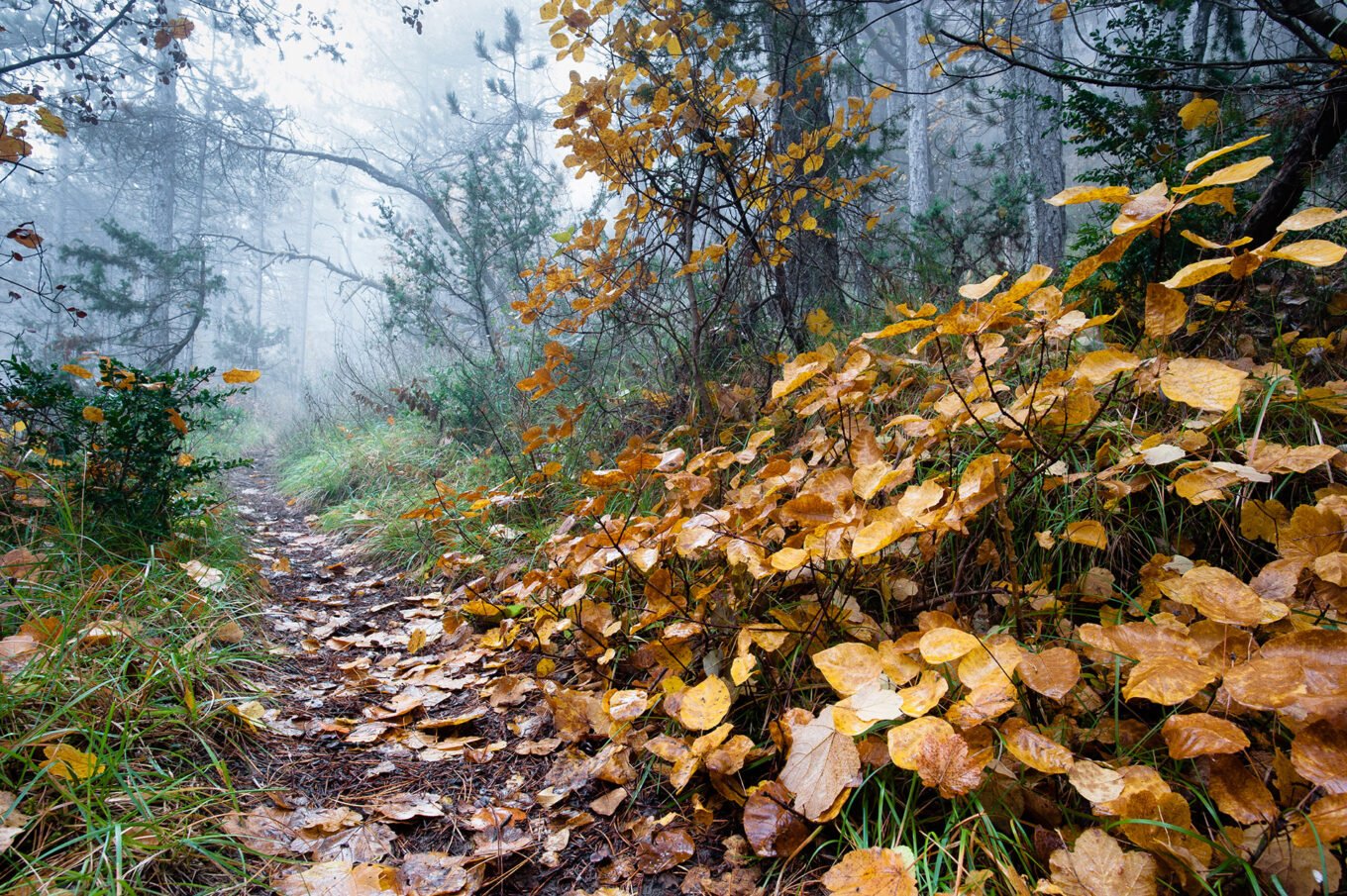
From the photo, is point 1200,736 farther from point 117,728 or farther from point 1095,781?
point 117,728

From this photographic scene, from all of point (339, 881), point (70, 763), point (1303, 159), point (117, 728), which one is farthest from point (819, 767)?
point (1303, 159)

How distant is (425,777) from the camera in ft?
4.04

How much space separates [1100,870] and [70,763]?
142cm

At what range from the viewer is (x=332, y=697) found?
1.55 meters

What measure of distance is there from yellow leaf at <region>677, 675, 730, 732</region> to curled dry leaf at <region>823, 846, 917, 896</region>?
26 cm

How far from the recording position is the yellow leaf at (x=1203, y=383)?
2.58 feet

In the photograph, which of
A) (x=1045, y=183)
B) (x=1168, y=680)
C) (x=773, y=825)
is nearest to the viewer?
(x=1168, y=680)

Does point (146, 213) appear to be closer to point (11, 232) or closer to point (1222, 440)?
point (11, 232)

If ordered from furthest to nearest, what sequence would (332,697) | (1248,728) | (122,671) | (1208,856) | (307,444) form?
(307,444) → (332,697) → (122,671) → (1248,728) → (1208,856)

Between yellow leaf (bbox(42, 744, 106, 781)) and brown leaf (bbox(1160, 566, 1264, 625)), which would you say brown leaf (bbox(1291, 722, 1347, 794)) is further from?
yellow leaf (bbox(42, 744, 106, 781))

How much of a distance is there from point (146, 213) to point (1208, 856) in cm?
2239

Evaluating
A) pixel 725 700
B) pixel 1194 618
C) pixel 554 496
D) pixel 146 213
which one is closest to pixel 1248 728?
pixel 1194 618

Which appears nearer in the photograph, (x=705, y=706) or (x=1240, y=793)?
(x=1240, y=793)

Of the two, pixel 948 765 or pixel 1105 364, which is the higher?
pixel 1105 364
